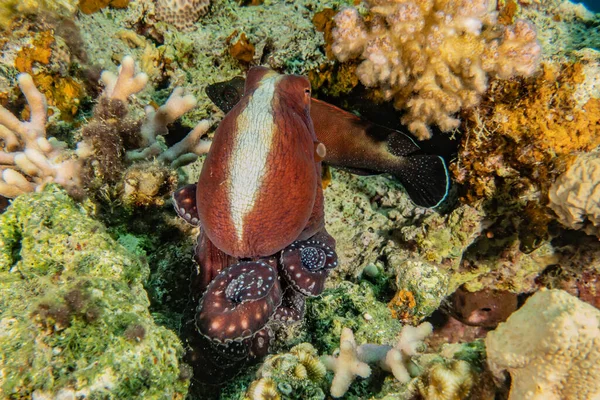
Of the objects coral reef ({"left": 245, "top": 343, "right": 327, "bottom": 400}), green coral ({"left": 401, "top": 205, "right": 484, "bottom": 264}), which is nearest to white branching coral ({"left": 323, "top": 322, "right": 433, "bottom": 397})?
coral reef ({"left": 245, "top": 343, "right": 327, "bottom": 400})

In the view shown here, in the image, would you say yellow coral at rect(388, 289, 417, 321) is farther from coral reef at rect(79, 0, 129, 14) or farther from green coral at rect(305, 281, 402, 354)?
coral reef at rect(79, 0, 129, 14)

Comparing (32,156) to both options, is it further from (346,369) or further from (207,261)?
(346,369)

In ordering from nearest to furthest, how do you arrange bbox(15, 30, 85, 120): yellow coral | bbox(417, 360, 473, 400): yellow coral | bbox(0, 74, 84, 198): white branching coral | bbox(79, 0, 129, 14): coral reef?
bbox(417, 360, 473, 400): yellow coral → bbox(0, 74, 84, 198): white branching coral → bbox(15, 30, 85, 120): yellow coral → bbox(79, 0, 129, 14): coral reef

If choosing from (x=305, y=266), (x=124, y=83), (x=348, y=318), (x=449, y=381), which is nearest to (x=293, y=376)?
(x=305, y=266)

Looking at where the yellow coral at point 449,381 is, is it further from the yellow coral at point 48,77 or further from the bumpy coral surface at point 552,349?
the yellow coral at point 48,77

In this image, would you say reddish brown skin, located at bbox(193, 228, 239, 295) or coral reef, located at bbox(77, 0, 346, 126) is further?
coral reef, located at bbox(77, 0, 346, 126)

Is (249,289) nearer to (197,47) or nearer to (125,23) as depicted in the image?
(197,47)
